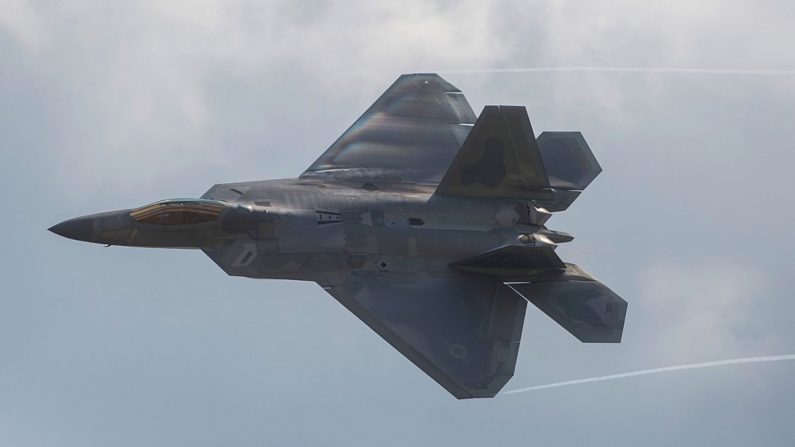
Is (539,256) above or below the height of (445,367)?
above

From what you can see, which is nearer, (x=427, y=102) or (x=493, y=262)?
(x=493, y=262)

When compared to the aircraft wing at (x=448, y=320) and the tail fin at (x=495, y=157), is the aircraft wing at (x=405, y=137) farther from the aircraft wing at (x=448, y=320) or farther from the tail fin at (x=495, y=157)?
the aircraft wing at (x=448, y=320)

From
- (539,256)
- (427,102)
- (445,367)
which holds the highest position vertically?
(427,102)

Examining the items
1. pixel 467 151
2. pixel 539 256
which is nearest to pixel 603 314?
pixel 539 256

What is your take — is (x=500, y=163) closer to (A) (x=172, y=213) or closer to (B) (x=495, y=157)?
(B) (x=495, y=157)

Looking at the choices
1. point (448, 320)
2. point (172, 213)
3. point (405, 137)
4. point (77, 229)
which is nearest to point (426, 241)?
point (448, 320)

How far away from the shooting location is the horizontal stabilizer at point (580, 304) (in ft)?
152

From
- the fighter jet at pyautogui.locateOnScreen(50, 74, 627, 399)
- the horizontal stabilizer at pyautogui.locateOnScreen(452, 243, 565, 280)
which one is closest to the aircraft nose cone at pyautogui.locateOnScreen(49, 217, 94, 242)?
the fighter jet at pyautogui.locateOnScreen(50, 74, 627, 399)

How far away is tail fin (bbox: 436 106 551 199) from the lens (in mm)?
46906

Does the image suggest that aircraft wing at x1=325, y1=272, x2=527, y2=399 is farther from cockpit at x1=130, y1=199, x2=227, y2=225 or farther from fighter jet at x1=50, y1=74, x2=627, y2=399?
cockpit at x1=130, y1=199, x2=227, y2=225

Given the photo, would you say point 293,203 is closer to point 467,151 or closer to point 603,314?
point 467,151

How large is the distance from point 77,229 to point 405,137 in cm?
1022

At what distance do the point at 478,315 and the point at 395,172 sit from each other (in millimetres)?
5047

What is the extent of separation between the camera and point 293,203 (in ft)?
151
